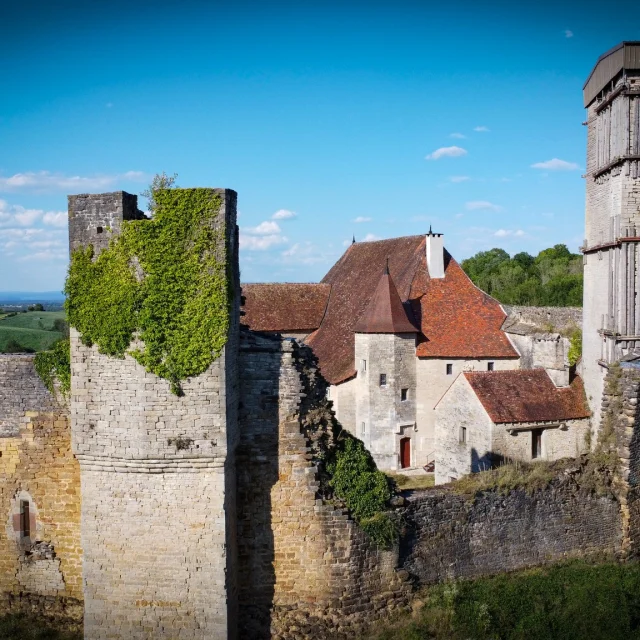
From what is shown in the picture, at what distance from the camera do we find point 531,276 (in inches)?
2820

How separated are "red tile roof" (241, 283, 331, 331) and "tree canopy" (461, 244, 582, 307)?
23.8m

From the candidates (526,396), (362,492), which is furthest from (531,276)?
(362,492)

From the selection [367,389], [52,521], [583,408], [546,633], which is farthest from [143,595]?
[367,389]

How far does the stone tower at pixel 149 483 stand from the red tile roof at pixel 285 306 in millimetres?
21341

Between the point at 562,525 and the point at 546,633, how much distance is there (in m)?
2.90

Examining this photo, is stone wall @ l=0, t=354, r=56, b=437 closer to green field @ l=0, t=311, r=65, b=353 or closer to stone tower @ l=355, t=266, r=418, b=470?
stone tower @ l=355, t=266, r=418, b=470

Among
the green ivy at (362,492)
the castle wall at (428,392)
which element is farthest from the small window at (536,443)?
the green ivy at (362,492)

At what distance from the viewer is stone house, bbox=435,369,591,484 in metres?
19.7

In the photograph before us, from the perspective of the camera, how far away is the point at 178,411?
10.9 meters

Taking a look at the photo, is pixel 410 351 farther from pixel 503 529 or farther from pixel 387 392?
pixel 503 529

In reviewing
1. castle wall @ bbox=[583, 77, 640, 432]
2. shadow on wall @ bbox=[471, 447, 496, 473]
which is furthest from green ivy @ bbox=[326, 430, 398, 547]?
castle wall @ bbox=[583, 77, 640, 432]

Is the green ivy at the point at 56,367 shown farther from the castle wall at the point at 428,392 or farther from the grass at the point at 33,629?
the castle wall at the point at 428,392

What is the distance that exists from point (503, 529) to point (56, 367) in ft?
31.3

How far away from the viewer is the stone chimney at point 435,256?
28.9m
